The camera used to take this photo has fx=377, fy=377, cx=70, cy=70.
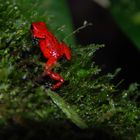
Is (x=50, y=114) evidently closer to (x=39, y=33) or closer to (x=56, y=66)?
(x=56, y=66)

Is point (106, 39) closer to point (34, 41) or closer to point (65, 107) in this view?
point (34, 41)

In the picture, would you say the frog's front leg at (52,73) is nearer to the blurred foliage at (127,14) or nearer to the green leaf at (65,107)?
the green leaf at (65,107)

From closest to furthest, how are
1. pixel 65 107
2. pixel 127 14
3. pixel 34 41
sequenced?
pixel 65 107, pixel 34 41, pixel 127 14

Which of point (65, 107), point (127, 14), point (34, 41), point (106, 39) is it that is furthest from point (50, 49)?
point (106, 39)

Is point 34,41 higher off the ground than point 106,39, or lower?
higher

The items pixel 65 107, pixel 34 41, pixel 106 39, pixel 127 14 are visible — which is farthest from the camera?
pixel 106 39

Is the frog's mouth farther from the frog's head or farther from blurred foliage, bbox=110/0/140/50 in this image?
blurred foliage, bbox=110/0/140/50

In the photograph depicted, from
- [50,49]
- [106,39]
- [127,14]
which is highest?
[50,49]
